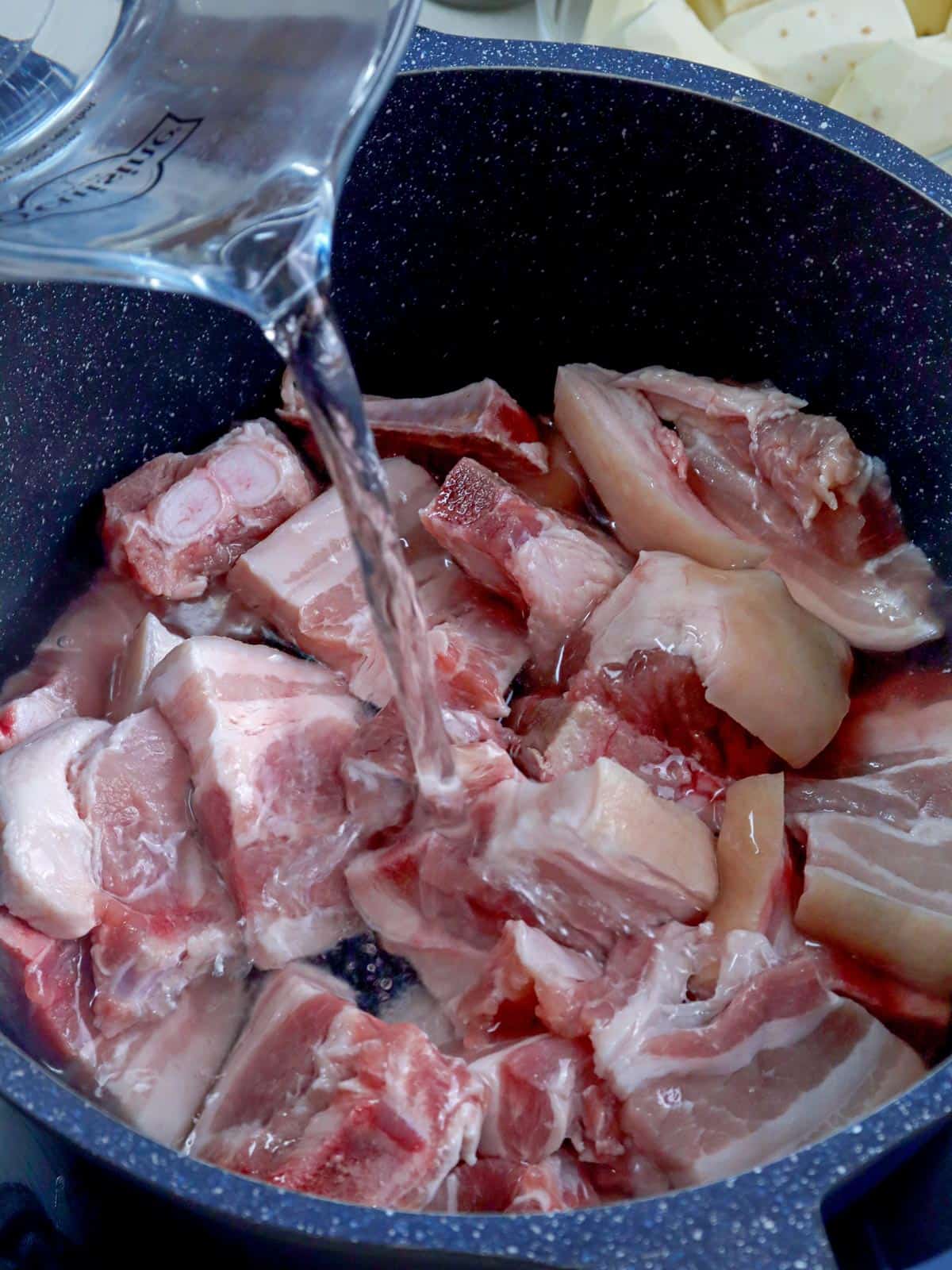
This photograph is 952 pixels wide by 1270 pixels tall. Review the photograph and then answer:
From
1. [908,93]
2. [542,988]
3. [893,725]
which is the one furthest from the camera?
[908,93]

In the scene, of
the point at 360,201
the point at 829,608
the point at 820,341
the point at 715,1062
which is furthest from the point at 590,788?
the point at 360,201

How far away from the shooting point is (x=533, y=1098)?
1062 millimetres

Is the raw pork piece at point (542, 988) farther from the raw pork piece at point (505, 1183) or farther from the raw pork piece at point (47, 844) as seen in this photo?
the raw pork piece at point (47, 844)

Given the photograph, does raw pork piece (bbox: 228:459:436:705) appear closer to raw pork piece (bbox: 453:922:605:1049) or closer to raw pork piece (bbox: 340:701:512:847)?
raw pork piece (bbox: 340:701:512:847)

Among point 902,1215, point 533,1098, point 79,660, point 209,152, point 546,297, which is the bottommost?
point 902,1215

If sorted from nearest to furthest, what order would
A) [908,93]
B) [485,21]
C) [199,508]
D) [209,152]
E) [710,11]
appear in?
[209,152] → [199,508] → [908,93] → [710,11] → [485,21]

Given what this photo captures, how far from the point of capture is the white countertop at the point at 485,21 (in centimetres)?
213

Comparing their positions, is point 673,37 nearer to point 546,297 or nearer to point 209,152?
point 546,297

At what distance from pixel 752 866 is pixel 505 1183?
364 mm

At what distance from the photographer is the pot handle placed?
1025 millimetres

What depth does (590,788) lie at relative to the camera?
3.76ft

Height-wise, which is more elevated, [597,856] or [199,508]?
[199,508]

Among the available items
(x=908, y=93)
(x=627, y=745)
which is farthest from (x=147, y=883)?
(x=908, y=93)

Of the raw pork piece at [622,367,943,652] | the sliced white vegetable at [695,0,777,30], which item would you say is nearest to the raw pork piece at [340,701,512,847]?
the raw pork piece at [622,367,943,652]
